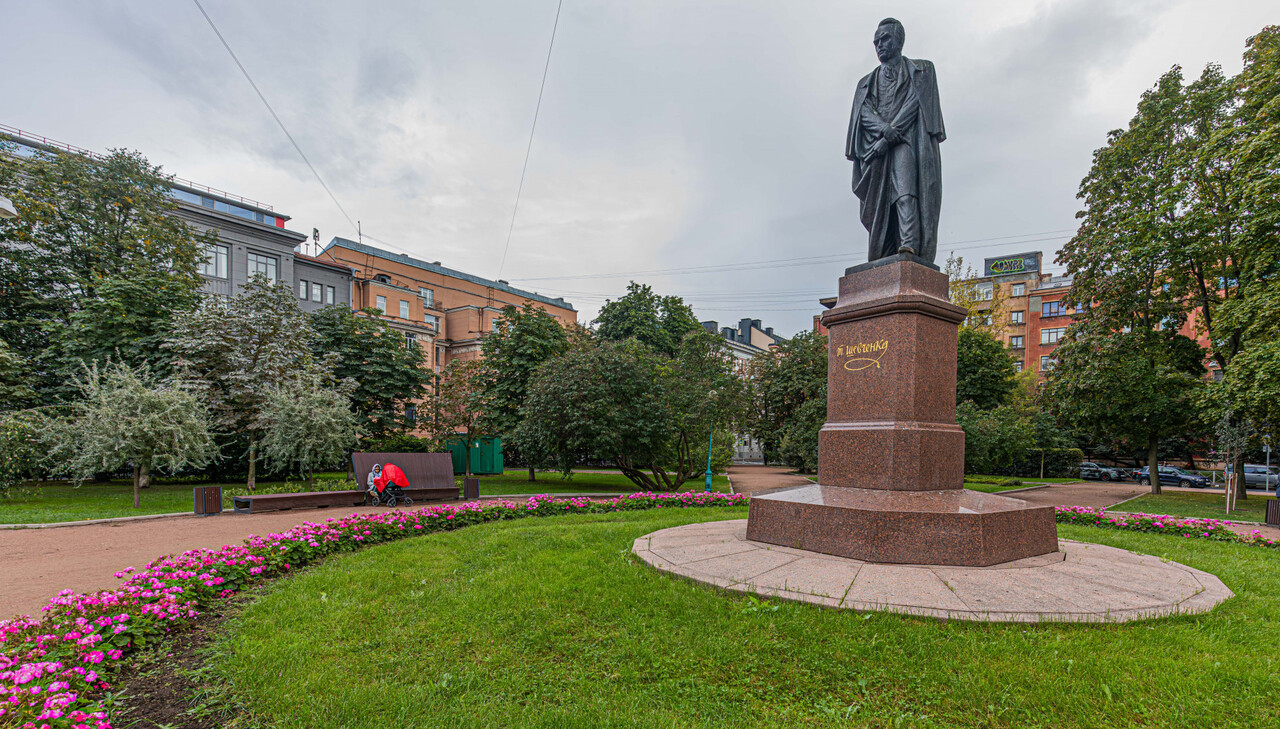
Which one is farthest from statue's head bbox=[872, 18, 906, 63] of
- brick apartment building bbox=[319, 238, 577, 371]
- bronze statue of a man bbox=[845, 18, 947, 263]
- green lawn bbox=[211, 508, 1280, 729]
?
brick apartment building bbox=[319, 238, 577, 371]

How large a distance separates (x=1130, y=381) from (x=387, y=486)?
996 inches

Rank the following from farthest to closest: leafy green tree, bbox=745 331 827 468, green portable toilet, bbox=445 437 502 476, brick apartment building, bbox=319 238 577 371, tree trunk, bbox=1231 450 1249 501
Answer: brick apartment building, bbox=319 238 577 371, leafy green tree, bbox=745 331 827 468, green portable toilet, bbox=445 437 502 476, tree trunk, bbox=1231 450 1249 501

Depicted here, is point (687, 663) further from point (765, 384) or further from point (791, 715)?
point (765, 384)

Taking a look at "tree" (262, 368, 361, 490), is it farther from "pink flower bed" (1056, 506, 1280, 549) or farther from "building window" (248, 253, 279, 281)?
"building window" (248, 253, 279, 281)

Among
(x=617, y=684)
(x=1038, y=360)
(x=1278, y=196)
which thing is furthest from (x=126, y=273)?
(x=1038, y=360)

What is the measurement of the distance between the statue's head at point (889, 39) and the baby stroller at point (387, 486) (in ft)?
45.7

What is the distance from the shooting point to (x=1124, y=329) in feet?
80.3

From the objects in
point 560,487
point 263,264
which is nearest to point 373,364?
point 560,487

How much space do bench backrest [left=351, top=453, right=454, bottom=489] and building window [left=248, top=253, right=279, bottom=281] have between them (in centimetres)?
3168

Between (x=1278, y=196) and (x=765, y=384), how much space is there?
2506cm

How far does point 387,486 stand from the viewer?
15.0m

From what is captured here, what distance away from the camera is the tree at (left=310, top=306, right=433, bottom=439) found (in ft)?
86.1
